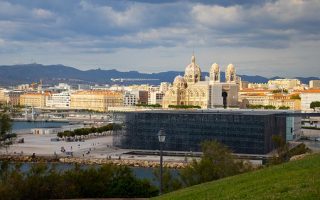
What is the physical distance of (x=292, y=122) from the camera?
55.9 meters

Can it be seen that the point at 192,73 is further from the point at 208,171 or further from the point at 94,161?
the point at 208,171

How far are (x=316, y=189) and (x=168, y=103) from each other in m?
92.1

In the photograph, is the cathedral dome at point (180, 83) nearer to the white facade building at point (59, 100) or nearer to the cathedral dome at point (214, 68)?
the cathedral dome at point (214, 68)

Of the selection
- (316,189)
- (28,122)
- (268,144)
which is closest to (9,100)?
(28,122)

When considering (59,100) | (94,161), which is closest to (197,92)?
(59,100)

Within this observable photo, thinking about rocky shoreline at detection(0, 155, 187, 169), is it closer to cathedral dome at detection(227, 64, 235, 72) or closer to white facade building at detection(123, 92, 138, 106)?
cathedral dome at detection(227, 64, 235, 72)

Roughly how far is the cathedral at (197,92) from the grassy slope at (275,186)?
84.6 m

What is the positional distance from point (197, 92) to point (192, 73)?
6.02m

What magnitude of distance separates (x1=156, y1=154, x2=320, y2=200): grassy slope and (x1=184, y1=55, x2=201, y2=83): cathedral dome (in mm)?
92580

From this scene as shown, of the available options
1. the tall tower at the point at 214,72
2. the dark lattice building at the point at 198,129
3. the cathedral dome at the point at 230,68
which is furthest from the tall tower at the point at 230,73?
the dark lattice building at the point at 198,129

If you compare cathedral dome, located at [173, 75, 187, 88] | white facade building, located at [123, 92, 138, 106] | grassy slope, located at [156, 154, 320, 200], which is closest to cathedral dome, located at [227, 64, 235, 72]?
cathedral dome, located at [173, 75, 187, 88]

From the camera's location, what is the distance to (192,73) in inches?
4136

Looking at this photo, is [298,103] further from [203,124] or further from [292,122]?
[203,124]

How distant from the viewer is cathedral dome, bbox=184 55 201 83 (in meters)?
105
